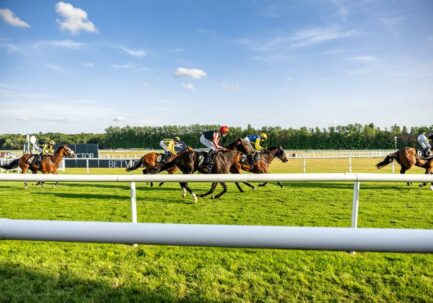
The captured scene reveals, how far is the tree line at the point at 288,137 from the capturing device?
66.2 m

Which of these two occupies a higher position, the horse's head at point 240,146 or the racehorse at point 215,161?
the horse's head at point 240,146

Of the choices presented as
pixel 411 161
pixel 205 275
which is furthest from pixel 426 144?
pixel 205 275

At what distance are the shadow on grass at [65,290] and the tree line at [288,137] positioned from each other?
2168 inches

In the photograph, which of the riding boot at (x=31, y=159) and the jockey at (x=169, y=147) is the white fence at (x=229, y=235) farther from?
the riding boot at (x=31, y=159)

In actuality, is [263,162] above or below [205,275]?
above

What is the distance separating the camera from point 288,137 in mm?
73625

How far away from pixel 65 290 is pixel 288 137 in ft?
240

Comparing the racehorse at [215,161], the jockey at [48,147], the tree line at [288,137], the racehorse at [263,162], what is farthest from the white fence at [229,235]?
the tree line at [288,137]

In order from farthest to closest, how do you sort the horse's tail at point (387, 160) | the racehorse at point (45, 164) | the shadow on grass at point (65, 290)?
the racehorse at point (45, 164) < the horse's tail at point (387, 160) < the shadow on grass at point (65, 290)

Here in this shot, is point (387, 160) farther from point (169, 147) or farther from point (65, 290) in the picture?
point (65, 290)


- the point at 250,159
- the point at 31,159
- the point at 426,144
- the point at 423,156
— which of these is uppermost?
the point at 426,144

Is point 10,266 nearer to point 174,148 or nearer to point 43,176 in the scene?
point 43,176

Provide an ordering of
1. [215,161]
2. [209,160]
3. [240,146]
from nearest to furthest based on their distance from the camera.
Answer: [215,161] < [209,160] < [240,146]

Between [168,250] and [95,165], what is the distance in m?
21.1
